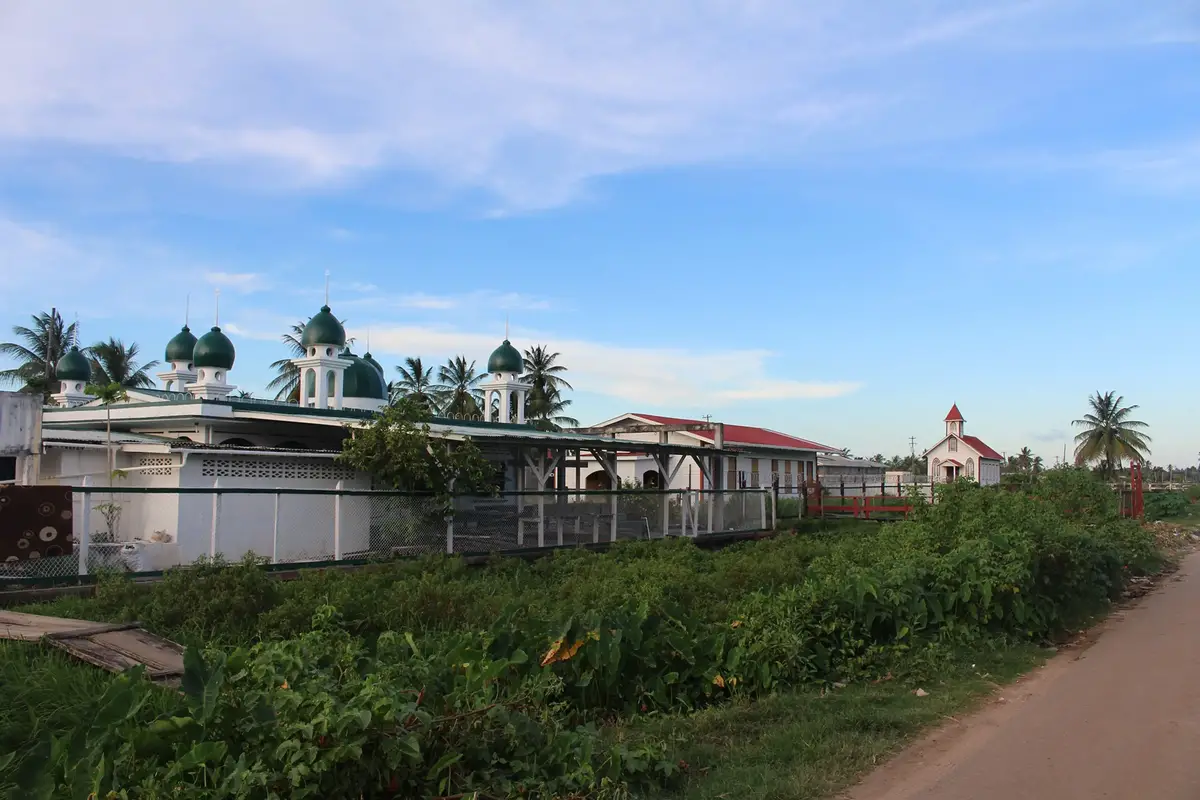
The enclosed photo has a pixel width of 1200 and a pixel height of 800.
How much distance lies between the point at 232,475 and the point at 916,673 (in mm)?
12251

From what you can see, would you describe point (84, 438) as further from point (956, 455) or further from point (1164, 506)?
point (956, 455)

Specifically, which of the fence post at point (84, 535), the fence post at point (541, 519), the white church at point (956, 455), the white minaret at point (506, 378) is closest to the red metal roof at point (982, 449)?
the white church at point (956, 455)

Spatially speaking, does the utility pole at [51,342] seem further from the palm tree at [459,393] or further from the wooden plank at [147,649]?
the wooden plank at [147,649]

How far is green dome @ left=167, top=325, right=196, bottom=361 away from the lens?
27.7 meters

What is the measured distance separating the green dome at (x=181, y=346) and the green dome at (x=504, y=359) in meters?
8.52

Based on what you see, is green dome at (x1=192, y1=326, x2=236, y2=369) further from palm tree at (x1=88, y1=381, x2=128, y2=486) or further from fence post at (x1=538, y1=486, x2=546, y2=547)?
fence post at (x1=538, y1=486, x2=546, y2=547)

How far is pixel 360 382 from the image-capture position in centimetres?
2666

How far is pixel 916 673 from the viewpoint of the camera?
837cm

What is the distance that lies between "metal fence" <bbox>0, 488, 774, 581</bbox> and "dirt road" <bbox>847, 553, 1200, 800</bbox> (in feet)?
27.3

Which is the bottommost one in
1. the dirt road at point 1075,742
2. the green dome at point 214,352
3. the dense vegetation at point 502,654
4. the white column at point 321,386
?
the dirt road at point 1075,742

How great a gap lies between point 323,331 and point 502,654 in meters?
18.4

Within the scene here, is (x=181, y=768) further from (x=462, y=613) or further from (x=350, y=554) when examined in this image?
(x=350, y=554)

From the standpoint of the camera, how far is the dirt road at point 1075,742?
5590 mm

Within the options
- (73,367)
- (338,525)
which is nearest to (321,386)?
(338,525)
